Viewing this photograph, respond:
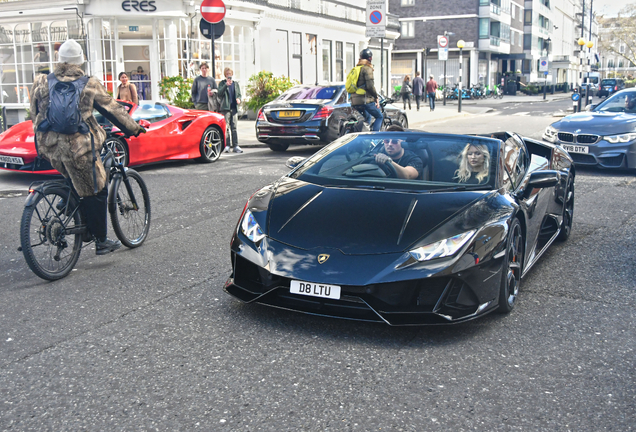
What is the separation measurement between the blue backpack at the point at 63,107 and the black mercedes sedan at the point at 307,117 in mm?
9784

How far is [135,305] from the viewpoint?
4.77 meters

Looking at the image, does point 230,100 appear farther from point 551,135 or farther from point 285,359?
point 285,359

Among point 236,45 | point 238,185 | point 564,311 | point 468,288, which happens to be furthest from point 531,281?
point 236,45

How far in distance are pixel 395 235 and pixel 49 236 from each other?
2.73 meters

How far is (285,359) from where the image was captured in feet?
12.3

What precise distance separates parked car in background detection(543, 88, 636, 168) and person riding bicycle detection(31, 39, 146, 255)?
28.4ft

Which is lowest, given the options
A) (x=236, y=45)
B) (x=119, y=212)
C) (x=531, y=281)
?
(x=531, y=281)

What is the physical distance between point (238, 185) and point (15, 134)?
12.0 ft

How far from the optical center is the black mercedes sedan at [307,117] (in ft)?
49.4

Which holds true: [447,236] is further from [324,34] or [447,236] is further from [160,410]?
[324,34]

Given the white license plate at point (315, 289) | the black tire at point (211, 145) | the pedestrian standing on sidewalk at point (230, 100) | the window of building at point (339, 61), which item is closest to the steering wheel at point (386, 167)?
the white license plate at point (315, 289)

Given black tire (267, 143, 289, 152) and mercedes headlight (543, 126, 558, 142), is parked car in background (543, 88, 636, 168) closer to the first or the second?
mercedes headlight (543, 126, 558, 142)

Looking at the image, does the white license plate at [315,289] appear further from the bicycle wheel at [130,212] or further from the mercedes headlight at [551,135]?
the mercedes headlight at [551,135]

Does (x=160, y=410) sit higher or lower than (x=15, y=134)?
lower
